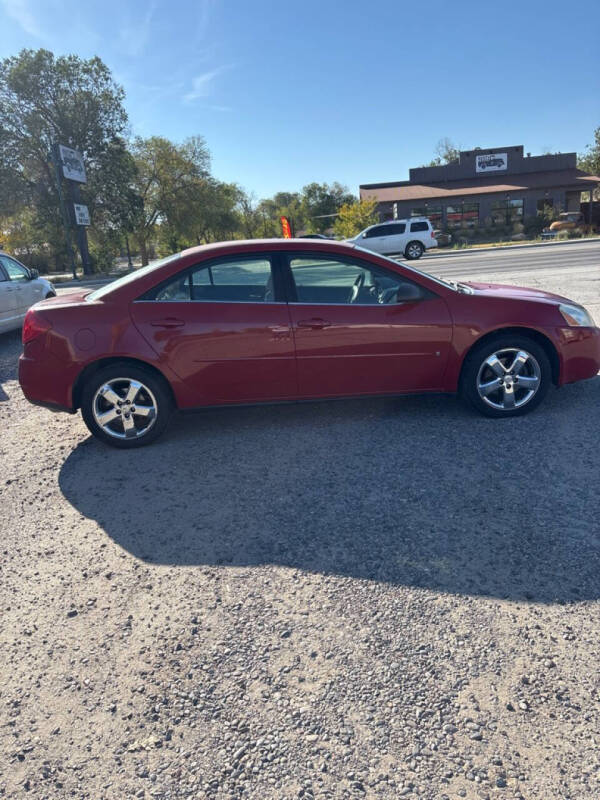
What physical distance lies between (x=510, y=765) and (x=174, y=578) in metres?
1.75

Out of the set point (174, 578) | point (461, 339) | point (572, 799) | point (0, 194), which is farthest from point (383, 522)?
point (0, 194)

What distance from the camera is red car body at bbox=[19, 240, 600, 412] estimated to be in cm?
446

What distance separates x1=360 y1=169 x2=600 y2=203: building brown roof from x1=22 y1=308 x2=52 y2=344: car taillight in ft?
136

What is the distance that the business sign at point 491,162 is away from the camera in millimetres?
45938

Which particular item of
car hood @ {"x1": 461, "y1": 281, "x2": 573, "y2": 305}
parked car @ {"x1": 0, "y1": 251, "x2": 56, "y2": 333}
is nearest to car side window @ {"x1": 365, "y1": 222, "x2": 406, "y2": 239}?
parked car @ {"x1": 0, "y1": 251, "x2": 56, "y2": 333}

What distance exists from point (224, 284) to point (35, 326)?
1.55 meters

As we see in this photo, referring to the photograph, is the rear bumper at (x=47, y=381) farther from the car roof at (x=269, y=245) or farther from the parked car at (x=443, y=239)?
the parked car at (x=443, y=239)

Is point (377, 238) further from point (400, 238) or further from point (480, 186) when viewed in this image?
point (480, 186)

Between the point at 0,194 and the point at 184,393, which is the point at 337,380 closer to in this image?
the point at 184,393

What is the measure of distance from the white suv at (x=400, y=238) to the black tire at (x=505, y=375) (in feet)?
79.1

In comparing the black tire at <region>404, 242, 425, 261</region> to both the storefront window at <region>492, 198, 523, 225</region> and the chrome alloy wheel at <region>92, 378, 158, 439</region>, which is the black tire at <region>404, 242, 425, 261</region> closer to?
the storefront window at <region>492, 198, 523, 225</region>

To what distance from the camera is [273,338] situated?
4.50 m

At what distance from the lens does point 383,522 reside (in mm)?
3289

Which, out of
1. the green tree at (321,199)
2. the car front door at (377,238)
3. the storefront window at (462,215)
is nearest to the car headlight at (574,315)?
the car front door at (377,238)
